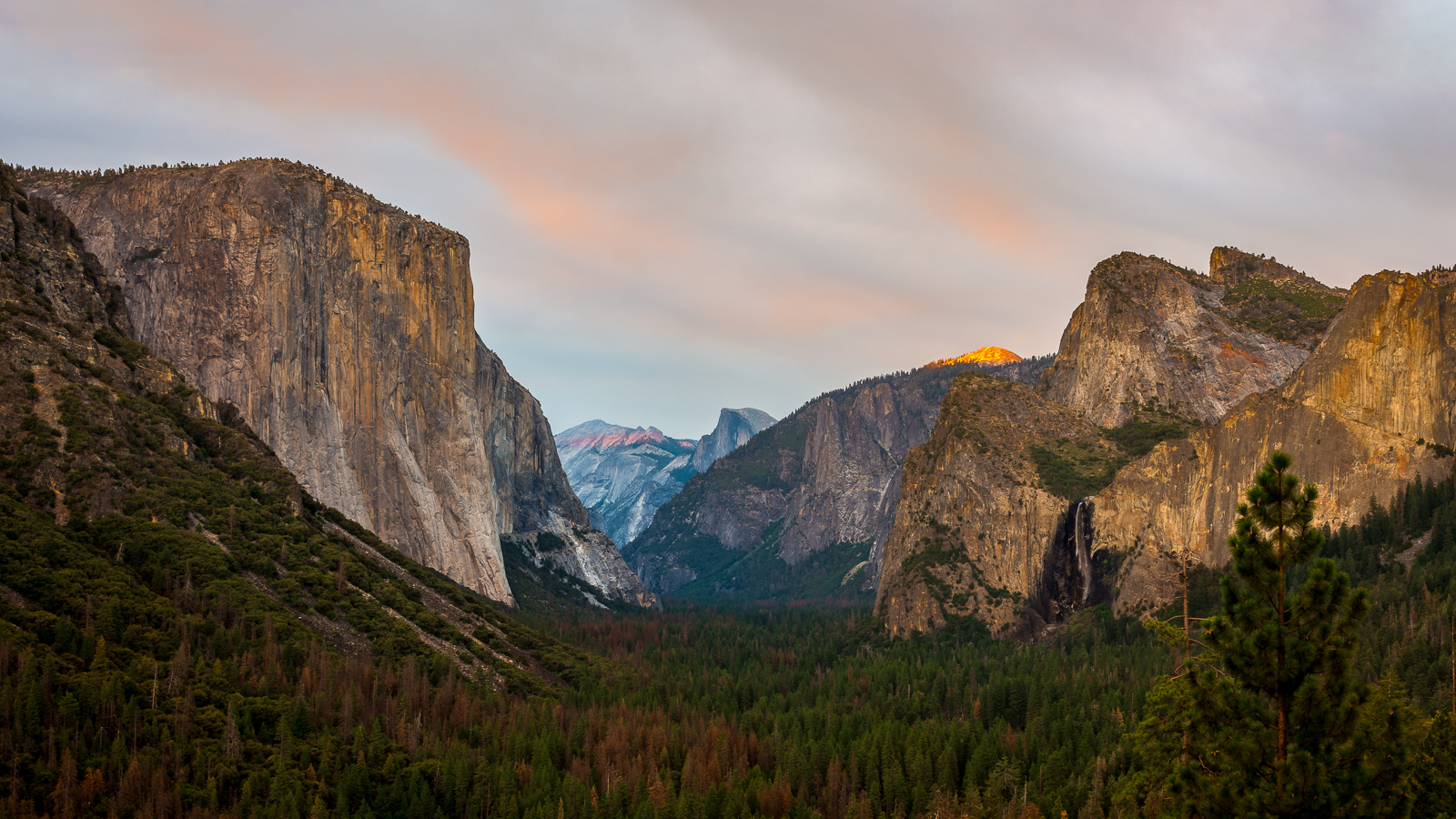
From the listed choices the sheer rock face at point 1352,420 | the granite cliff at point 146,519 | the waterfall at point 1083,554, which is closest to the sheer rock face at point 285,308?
the granite cliff at point 146,519

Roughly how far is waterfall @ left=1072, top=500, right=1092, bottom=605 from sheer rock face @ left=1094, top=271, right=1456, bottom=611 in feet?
50.8

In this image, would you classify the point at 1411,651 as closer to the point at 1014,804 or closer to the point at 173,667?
Answer: the point at 1014,804

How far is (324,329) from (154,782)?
11504cm

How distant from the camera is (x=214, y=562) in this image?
10950 centimetres

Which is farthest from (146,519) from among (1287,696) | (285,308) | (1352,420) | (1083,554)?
(1352,420)

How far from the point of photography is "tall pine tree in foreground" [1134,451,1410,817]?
1406 inches

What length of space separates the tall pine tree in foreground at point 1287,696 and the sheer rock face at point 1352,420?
13024 cm

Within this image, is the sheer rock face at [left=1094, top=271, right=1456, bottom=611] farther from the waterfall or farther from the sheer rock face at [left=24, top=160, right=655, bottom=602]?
the sheer rock face at [left=24, top=160, right=655, bottom=602]

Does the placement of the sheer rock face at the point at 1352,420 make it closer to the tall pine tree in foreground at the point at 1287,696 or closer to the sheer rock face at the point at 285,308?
the sheer rock face at the point at 285,308

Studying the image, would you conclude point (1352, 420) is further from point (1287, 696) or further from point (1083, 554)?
point (1287, 696)

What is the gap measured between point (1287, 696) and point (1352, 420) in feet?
444

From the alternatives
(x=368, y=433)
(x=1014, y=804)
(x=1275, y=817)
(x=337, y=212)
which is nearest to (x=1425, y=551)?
(x=1014, y=804)

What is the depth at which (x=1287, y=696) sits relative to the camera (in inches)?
1452

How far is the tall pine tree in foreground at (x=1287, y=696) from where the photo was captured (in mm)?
35719
